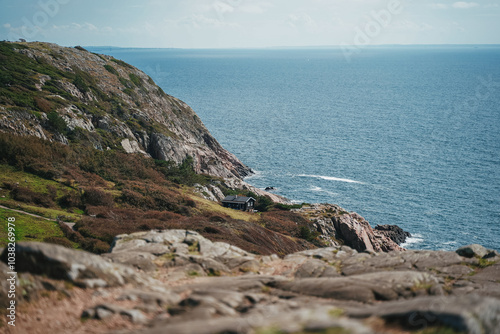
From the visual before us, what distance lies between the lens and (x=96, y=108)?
77188mm

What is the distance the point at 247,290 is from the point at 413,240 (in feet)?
205

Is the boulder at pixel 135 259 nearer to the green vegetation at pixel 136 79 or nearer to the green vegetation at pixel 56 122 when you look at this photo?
the green vegetation at pixel 56 122

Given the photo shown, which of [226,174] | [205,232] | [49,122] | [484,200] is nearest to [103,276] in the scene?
[205,232]

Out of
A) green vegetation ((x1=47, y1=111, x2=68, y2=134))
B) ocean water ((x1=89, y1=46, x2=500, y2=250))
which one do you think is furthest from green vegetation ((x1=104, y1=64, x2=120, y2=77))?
green vegetation ((x1=47, y1=111, x2=68, y2=134))

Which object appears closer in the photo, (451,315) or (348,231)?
(451,315)

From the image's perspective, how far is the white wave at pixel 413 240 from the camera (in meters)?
70.1

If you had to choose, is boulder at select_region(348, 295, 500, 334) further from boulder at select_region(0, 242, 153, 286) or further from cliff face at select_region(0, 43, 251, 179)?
cliff face at select_region(0, 43, 251, 179)

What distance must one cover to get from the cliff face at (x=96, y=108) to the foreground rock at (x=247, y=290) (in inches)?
1684

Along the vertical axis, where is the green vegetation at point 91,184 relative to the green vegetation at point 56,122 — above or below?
below

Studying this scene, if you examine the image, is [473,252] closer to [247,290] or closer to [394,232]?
[247,290]

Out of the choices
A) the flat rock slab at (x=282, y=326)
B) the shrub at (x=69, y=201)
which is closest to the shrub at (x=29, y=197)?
the shrub at (x=69, y=201)

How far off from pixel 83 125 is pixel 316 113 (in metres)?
132

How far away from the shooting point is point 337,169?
10500cm

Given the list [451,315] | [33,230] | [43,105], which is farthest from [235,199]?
[451,315]
